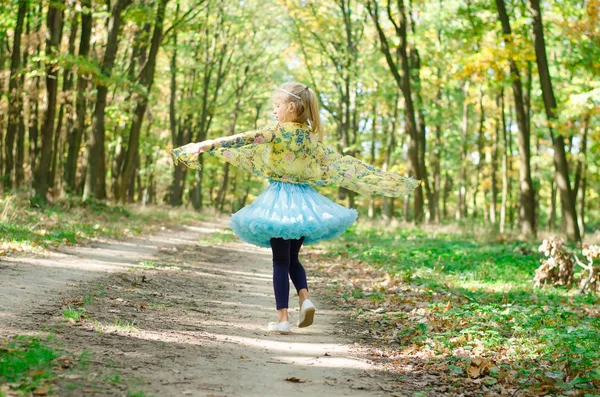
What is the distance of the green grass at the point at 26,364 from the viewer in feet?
11.5

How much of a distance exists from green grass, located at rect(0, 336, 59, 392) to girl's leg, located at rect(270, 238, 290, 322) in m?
2.39

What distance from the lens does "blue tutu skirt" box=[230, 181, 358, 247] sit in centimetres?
595

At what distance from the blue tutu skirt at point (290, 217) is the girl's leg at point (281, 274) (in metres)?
0.13

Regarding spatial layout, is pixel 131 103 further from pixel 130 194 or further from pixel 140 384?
pixel 140 384

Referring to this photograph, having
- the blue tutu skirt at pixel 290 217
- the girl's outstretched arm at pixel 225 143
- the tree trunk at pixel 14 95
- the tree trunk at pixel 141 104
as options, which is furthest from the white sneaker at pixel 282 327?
the tree trunk at pixel 141 104

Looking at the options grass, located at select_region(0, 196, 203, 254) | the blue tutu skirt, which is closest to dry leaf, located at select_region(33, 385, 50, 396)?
the blue tutu skirt

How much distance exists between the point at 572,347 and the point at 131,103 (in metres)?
18.8

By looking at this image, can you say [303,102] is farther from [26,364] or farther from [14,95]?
[14,95]

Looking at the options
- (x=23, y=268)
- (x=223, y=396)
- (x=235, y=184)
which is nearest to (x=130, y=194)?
(x=235, y=184)

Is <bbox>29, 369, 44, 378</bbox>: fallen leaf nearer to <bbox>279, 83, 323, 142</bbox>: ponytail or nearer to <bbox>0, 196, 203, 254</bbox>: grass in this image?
<bbox>279, 83, 323, 142</bbox>: ponytail

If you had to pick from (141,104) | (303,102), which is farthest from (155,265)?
(141,104)

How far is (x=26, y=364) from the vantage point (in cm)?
373

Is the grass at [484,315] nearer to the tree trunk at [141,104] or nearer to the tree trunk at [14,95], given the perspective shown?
the tree trunk at [141,104]

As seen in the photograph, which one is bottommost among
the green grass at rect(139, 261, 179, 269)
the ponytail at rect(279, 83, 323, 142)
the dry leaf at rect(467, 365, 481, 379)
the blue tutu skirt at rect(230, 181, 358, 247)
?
the dry leaf at rect(467, 365, 481, 379)
